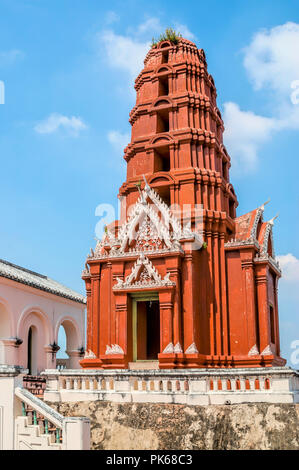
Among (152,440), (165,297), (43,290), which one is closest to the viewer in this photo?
(152,440)

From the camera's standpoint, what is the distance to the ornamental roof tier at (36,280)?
24.4m

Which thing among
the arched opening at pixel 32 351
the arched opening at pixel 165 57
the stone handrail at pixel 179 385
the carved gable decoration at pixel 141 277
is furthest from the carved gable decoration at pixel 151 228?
the arched opening at pixel 32 351

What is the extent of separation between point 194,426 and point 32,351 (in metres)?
15.9

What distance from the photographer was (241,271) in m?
18.5

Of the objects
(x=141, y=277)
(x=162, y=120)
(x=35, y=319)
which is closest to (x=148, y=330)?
(x=141, y=277)

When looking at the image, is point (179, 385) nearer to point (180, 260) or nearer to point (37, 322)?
point (180, 260)

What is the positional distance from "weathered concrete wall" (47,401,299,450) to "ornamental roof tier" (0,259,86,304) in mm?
11793

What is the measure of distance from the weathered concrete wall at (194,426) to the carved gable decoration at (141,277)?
5371mm

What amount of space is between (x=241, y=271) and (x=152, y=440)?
771 centimetres

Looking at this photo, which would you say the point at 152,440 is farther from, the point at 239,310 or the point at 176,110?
the point at 176,110

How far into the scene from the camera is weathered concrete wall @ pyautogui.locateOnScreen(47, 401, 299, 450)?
11.6 meters

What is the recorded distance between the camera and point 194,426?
40.4ft
